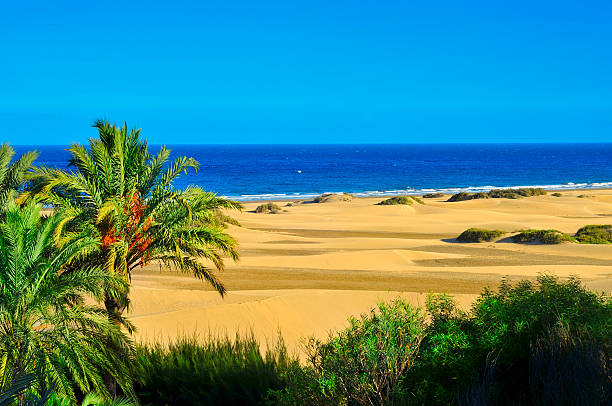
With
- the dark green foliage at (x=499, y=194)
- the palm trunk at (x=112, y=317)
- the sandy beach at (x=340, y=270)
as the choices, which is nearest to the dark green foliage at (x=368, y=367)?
the palm trunk at (x=112, y=317)

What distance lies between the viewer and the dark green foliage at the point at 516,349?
27.1ft

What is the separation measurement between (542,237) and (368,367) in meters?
25.8

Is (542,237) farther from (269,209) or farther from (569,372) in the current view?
(569,372)

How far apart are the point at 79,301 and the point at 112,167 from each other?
2773mm

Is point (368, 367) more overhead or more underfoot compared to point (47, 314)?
more underfoot

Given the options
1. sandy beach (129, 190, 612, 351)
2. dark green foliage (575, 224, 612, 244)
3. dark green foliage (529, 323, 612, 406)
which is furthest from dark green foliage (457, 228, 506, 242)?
dark green foliage (529, 323, 612, 406)

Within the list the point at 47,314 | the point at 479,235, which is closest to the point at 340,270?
the point at 479,235

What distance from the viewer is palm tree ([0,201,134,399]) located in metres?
8.98

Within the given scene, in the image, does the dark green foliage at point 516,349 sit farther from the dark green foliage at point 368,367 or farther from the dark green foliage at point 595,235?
the dark green foliage at point 595,235

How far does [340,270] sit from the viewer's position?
26.7m

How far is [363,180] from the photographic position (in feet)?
329

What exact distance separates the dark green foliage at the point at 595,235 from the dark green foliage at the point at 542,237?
2.62 feet

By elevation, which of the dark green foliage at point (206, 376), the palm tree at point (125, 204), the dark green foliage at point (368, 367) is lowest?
the dark green foliage at point (206, 376)

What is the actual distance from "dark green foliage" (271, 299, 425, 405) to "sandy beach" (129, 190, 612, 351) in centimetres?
Result: 662
